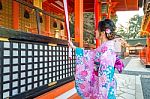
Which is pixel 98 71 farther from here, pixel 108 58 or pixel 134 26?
pixel 134 26

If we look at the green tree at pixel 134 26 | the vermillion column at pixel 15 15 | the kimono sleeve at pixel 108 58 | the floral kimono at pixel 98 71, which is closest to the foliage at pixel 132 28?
the green tree at pixel 134 26

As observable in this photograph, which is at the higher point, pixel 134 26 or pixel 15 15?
pixel 134 26

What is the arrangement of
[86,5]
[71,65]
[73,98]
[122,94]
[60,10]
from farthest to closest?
1. [60,10]
2. [86,5]
3. [122,94]
4. [71,65]
5. [73,98]

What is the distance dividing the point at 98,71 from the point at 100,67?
0.12m

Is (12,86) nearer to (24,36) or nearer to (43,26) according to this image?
(24,36)

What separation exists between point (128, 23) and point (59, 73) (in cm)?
6169

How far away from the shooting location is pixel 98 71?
2.89m

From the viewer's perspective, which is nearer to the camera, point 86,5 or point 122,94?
point 122,94

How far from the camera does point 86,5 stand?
948 centimetres

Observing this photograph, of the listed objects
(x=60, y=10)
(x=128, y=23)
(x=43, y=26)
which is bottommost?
(x=43, y=26)

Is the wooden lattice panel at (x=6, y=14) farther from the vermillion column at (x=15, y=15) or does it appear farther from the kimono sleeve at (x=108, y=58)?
the kimono sleeve at (x=108, y=58)

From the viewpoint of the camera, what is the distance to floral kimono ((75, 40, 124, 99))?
8.89ft

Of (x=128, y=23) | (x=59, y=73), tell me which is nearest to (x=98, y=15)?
(x=59, y=73)

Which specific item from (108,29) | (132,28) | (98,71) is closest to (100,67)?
(98,71)
